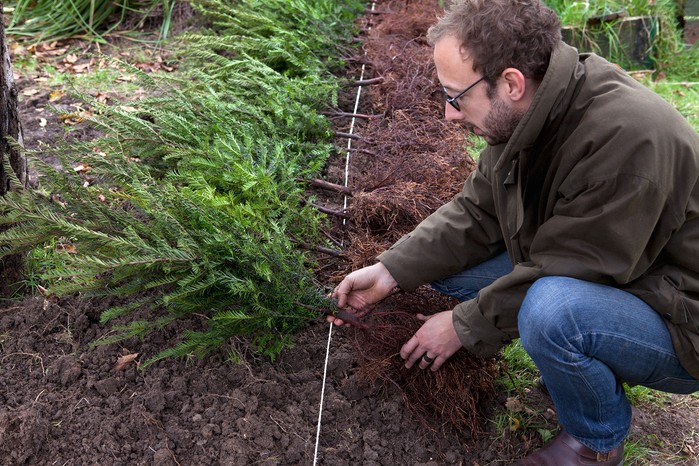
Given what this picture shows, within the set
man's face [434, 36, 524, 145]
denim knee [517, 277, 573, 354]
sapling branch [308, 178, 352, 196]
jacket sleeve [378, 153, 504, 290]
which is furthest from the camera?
sapling branch [308, 178, 352, 196]

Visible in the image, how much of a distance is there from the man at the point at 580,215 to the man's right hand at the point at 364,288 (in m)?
0.38

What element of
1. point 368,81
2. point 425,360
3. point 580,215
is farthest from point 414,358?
point 368,81

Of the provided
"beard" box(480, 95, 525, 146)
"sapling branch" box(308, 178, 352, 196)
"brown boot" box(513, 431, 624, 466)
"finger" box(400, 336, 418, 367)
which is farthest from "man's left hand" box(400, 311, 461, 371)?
"sapling branch" box(308, 178, 352, 196)

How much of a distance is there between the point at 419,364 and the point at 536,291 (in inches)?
24.1

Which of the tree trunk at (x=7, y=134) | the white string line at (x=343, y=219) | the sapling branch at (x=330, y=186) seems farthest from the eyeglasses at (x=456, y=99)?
the tree trunk at (x=7, y=134)

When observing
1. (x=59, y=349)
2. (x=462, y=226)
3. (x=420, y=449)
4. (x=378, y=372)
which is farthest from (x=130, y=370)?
(x=462, y=226)

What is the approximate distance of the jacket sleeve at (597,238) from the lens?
1813mm

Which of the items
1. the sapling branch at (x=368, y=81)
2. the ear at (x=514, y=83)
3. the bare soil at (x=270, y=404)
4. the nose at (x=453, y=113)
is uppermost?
the ear at (x=514, y=83)

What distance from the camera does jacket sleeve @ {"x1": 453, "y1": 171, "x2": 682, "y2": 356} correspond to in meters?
1.81

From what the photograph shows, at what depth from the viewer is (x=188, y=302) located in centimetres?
235

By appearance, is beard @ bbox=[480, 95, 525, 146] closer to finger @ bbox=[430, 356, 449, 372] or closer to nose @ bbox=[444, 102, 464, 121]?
nose @ bbox=[444, 102, 464, 121]

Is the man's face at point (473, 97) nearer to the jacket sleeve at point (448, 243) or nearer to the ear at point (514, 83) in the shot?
the ear at point (514, 83)

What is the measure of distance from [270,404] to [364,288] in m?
0.53

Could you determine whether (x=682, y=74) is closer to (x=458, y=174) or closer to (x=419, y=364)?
(x=458, y=174)
